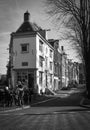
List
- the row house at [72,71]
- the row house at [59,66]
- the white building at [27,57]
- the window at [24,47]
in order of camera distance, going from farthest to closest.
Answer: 1. the row house at [72,71]
2. the row house at [59,66]
3. the window at [24,47]
4. the white building at [27,57]

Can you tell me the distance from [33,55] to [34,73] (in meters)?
2.79

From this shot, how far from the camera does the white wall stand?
108 feet

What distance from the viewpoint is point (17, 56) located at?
3362 centimetres

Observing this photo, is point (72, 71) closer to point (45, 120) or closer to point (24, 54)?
point (24, 54)

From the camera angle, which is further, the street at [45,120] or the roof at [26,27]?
the roof at [26,27]

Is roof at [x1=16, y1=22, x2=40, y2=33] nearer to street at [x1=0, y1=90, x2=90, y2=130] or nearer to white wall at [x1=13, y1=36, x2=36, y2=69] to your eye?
white wall at [x1=13, y1=36, x2=36, y2=69]

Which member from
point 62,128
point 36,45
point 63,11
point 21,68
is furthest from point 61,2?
point 62,128

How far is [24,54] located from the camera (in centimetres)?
3338

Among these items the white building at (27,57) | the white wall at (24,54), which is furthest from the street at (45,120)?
the white wall at (24,54)

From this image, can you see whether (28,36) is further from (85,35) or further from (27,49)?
(85,35)

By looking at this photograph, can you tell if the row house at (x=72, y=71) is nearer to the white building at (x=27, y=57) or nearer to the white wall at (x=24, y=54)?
the white building at (x=27, y=57)

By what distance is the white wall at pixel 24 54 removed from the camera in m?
32.9

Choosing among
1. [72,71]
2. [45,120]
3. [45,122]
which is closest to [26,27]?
[45,120]

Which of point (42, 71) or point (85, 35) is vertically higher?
point (85, 35)
